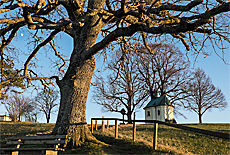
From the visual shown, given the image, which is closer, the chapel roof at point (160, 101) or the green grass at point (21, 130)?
the green grass at point (21, 130)

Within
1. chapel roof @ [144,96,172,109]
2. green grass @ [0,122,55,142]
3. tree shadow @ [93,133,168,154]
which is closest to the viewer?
tree shadow @ [93,133,168,154]

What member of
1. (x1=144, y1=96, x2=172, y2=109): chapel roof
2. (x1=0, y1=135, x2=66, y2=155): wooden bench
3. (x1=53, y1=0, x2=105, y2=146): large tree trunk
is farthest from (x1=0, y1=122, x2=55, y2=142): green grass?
(x1=144, y1=96, x2=172, y2=109): chapel roof

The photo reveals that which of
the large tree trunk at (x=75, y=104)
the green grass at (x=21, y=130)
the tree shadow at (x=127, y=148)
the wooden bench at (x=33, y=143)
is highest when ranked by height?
the large tree trunk at (x=75, y=104)

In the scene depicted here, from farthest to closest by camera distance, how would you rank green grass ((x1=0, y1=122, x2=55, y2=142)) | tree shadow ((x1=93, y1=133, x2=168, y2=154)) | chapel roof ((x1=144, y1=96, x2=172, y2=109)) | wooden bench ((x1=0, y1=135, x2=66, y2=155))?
chapel roof ((x1=144, y1=96, x2=172, y2=109)) → green grass ((x1=0, y1=122, x2=55, y2=142)) → tree shadow ((x1=93, y1=133, x2=168, y2=154)) → wooden bench ((x1=0, y1=135, x2=66, y2=155))

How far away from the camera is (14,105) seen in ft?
150

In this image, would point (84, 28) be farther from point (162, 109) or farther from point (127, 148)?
point (162, 109)

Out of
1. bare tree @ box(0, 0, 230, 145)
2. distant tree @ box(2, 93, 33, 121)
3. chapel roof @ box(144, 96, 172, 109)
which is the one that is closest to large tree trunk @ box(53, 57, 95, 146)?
bare tree @ box(0, 0, 230, 145)

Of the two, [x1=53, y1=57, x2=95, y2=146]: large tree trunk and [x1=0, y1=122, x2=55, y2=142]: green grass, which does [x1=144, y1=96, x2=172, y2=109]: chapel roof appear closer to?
[x1=0, y1=122, x2=55, y2=142]: green grass

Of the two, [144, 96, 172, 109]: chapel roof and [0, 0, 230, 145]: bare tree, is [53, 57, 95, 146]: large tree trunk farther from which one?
[144, 96, 172, 109]: chapel roof

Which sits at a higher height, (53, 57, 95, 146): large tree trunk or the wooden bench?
(53, 57, 95, 146): large tree trunk

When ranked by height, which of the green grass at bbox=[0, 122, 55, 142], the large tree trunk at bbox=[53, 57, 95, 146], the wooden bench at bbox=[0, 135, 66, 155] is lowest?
the green grass at bbox=[0, 122, 55, 142]

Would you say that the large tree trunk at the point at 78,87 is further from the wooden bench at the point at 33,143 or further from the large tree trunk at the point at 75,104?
the wooden bench at the point at 33,143

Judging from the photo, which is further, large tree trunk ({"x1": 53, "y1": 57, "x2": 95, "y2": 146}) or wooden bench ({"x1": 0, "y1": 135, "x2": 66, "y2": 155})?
large tree trunk ({"x1": 53, "y1": 57, "x2": 95, "y2": 146})

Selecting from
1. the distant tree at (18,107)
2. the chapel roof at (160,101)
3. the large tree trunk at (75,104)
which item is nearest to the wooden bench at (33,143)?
the large tree trunk at (75,104)
